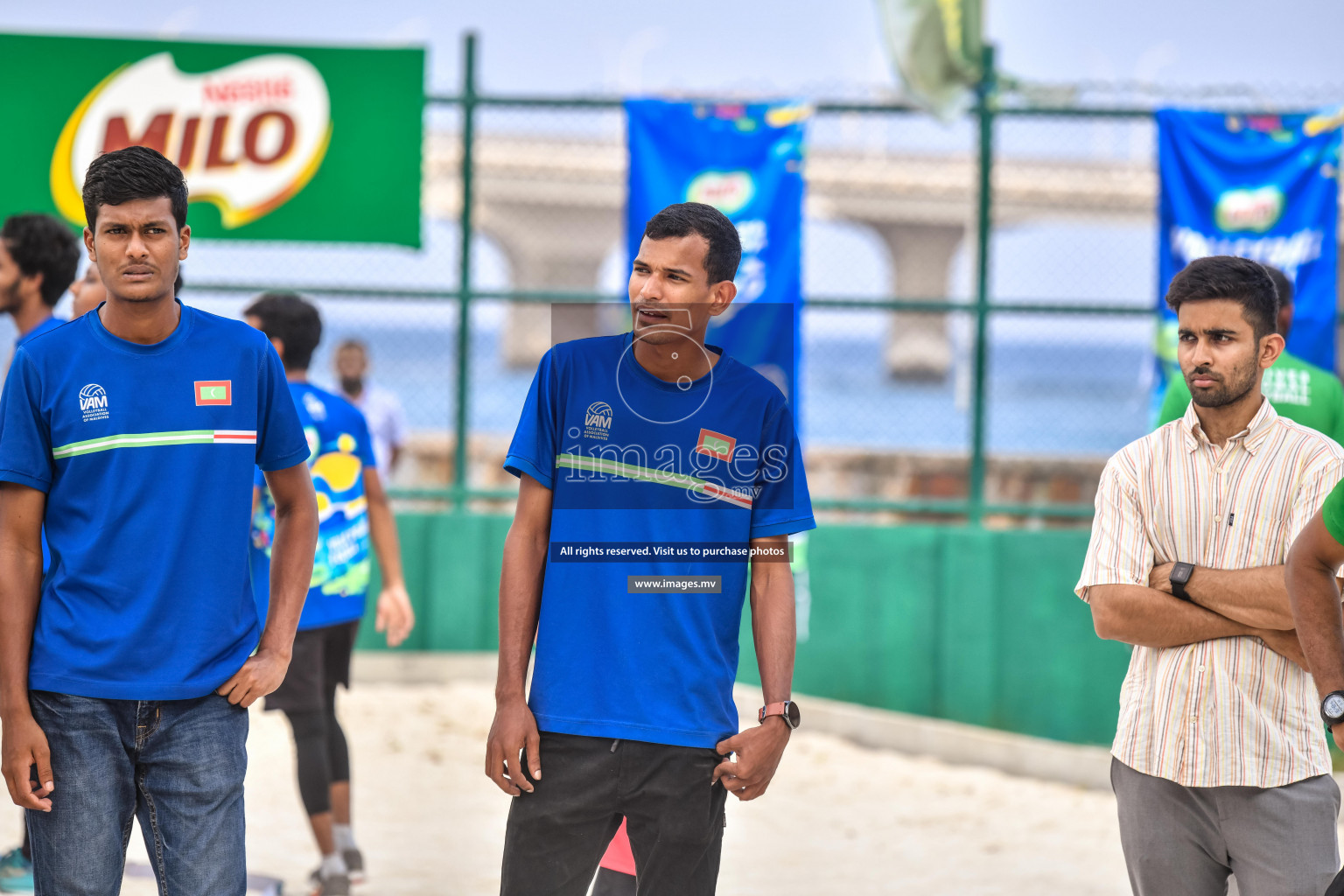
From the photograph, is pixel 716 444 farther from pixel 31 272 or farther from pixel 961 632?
pixel 961 632

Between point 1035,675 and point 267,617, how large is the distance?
15.1 ft

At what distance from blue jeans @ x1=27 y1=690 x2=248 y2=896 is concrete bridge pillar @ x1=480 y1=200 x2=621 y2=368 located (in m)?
6.94

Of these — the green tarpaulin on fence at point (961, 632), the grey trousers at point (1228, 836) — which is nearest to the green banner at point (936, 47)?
the green tarpaulin on fence at point (961, 632)

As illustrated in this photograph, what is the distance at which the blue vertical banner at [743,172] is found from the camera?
21.9 ft

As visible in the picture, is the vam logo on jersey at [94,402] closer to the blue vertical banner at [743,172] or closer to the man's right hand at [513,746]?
the man's right hand at [513,746]

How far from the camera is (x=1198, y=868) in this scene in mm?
2713

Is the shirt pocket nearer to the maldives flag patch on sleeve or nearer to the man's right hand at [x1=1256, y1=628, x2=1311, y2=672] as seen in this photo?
the man's right hand at [x1=1256, y1=628, x2=1311, y2=672]

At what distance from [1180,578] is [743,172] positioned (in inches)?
171

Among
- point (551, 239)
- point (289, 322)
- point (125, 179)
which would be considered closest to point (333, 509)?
point (289, 322)

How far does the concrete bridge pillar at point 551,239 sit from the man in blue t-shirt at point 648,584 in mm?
6857

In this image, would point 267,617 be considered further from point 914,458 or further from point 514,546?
point 914,458

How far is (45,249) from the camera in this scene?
4082 mm

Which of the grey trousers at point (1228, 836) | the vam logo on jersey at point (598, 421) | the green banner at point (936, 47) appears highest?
the green banner at point (936, 47)

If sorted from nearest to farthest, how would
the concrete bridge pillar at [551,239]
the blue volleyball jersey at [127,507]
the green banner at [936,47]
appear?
the blue volleyball jersey at [127,507], the green banner at [936,47], the concrete bridge pillar at [551,239]
